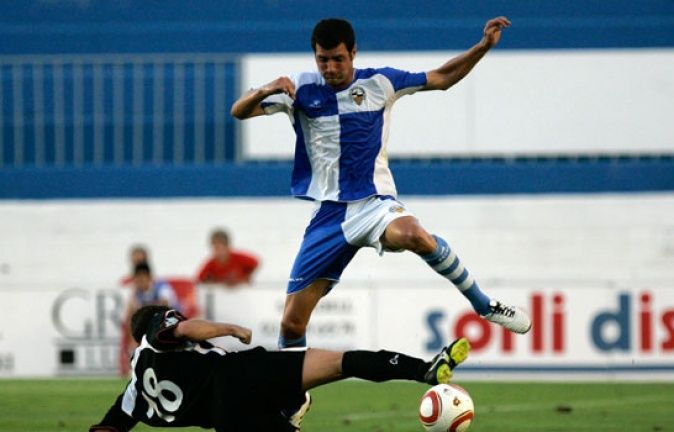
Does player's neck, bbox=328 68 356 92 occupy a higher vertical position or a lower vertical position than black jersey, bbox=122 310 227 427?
higher

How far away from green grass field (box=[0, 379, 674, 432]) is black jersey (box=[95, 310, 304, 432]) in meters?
2.59

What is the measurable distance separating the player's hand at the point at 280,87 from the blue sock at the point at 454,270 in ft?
4.03

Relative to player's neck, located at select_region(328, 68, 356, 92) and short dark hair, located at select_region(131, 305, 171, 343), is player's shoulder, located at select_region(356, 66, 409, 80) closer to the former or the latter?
player's neck, located at select_region(328, 68, 356, 92)

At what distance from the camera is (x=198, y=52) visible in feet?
70.0

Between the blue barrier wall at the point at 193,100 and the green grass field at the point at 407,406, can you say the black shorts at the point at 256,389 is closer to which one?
the green grass field at the point at 407,406

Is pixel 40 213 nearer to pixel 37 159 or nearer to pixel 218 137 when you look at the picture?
pixel 37 159

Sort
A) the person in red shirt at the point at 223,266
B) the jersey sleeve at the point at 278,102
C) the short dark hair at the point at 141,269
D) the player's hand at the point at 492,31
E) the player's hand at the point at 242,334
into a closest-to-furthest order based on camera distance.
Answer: the player's hand at the point at 242,334 < the player's hand at the point at 492,31 < the jersey sleeve at the point at 278,102 < the short dark hair at the point at 141,269 < the person in red shirt at the point at 223,266

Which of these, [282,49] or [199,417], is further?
[282,49]

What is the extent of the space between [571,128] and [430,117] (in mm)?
2085

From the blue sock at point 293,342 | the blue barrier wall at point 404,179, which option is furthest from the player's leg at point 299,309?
the blue barrier wall at point 404,179

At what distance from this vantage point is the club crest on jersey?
8.79 meters

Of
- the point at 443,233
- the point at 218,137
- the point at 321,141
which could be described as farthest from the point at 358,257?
the point at 321,141

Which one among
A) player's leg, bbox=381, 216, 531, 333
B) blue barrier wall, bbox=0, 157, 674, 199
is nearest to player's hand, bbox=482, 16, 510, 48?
player's leg, bbox=381, 216, 531, 333

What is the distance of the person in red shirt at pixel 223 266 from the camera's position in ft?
58.0
